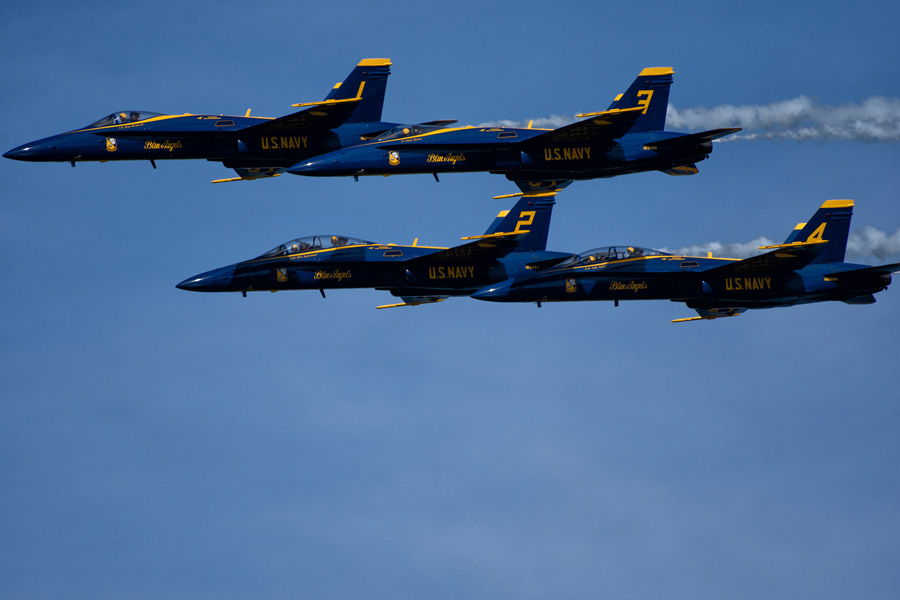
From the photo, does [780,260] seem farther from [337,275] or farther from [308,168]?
[308,168]

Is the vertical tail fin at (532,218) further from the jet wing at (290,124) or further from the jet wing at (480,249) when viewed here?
the jet wing at (290,124)

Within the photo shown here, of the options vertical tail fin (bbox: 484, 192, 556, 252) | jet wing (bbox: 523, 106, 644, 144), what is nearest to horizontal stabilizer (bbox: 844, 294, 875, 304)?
jet wing (bbox: 523, 106, 644, 144)

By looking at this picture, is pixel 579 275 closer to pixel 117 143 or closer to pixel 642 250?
pixel 642 250

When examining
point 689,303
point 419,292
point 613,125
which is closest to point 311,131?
point 419,292

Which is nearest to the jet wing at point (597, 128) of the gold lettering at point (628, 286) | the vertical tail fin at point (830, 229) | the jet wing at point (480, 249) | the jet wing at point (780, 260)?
the jet wing at point (480, 249)

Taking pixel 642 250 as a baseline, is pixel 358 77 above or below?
above

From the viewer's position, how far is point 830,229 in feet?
218

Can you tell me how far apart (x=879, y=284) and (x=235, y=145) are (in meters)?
30.0

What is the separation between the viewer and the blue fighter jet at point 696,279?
62.9m

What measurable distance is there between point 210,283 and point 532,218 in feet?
Answer: 50.6

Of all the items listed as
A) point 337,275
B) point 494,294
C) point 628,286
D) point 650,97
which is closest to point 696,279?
point 628,286

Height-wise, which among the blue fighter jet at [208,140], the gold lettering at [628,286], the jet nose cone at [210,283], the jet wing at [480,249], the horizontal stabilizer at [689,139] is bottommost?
the jet nose cone at [210,283]

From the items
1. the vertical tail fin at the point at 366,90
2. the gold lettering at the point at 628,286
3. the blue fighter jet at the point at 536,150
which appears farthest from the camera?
the vertical tail fin at the point at 366,90

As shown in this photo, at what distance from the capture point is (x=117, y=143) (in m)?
63.7
